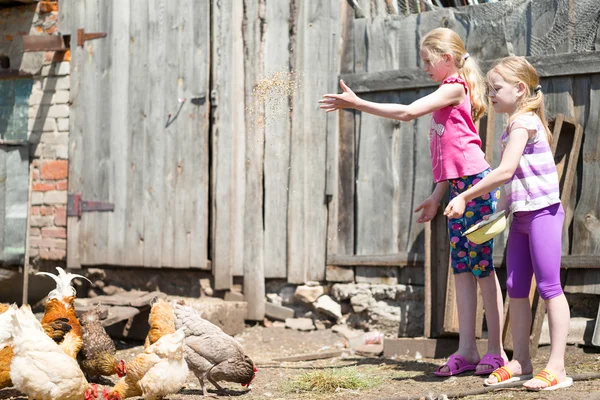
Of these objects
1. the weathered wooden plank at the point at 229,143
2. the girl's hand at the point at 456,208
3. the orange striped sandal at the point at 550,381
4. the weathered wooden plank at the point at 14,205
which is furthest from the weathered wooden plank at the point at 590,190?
the weathered wooden plank at the point at 14,205

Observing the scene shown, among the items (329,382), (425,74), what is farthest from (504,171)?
(425,74)

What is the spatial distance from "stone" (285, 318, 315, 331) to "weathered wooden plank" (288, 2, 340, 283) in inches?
13.1

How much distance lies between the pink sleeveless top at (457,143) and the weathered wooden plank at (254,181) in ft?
8.46

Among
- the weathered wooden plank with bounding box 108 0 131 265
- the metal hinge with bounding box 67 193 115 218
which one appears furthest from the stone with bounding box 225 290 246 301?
the metal hinge with bounding box 67 193 115 218

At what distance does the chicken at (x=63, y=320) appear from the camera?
486 cm

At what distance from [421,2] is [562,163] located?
1.80 meters

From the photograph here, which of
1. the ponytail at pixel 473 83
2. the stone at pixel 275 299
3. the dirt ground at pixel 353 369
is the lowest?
the dirt ground at pixel 353 369

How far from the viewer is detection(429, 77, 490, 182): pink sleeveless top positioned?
4652 millimetres

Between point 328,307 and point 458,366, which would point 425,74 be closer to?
point 328,307

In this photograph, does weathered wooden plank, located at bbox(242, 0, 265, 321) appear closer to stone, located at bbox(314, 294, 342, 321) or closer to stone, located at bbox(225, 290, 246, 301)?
stone, located at bbox(225, 290, 246, 301)

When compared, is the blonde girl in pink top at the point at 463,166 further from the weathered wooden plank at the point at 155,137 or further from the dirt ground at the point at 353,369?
the weathered wooden plank at the point at 155,137

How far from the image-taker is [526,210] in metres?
4.18

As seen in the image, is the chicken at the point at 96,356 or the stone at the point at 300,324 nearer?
the chicken at the point at 96,356

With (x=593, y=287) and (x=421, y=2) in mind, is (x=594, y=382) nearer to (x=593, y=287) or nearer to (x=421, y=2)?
(x=593, y=287)
